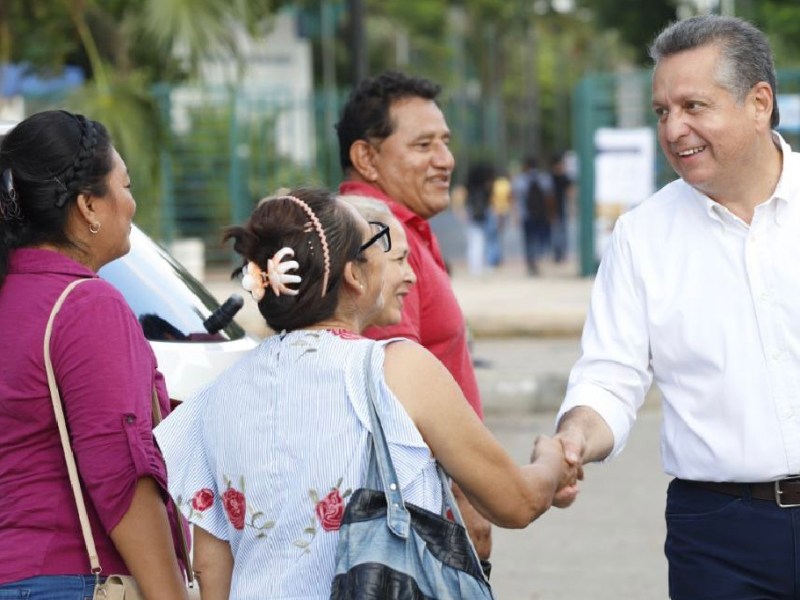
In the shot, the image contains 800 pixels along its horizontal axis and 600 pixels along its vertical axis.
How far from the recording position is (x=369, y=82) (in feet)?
15.4

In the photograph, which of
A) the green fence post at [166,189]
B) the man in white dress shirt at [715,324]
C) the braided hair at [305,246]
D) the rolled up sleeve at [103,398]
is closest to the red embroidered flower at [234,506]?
the rolled up sleeve at [103,398]

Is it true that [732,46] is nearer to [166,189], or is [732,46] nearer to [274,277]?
[274,277]

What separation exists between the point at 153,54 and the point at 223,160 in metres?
3.66

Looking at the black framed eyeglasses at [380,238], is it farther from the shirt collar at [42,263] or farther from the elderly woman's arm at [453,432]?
the shirt collar at [42,263]

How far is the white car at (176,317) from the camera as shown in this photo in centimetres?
441

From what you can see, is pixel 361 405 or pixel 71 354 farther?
pixel 71 354

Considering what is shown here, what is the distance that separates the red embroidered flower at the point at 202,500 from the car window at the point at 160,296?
1481 millimetres

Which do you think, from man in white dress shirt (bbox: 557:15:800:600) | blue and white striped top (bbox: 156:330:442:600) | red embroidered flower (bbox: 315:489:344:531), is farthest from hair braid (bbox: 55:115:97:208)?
man in white dress shirt (bbox: 557:15:800:600)

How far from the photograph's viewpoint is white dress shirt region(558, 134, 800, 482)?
3561mm

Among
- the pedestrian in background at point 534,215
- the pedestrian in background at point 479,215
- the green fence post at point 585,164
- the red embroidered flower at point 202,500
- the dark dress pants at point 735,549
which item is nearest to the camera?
the red embroidered flower at point 202,500

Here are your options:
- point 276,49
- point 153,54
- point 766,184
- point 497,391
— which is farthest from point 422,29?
point 766,184

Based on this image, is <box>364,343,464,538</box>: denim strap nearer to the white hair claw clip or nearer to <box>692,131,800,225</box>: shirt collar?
the white hair claw clip

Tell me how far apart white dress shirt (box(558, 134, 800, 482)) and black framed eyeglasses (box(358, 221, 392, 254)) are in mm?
807

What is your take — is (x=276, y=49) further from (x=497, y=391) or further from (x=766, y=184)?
(x=766, y=184)
